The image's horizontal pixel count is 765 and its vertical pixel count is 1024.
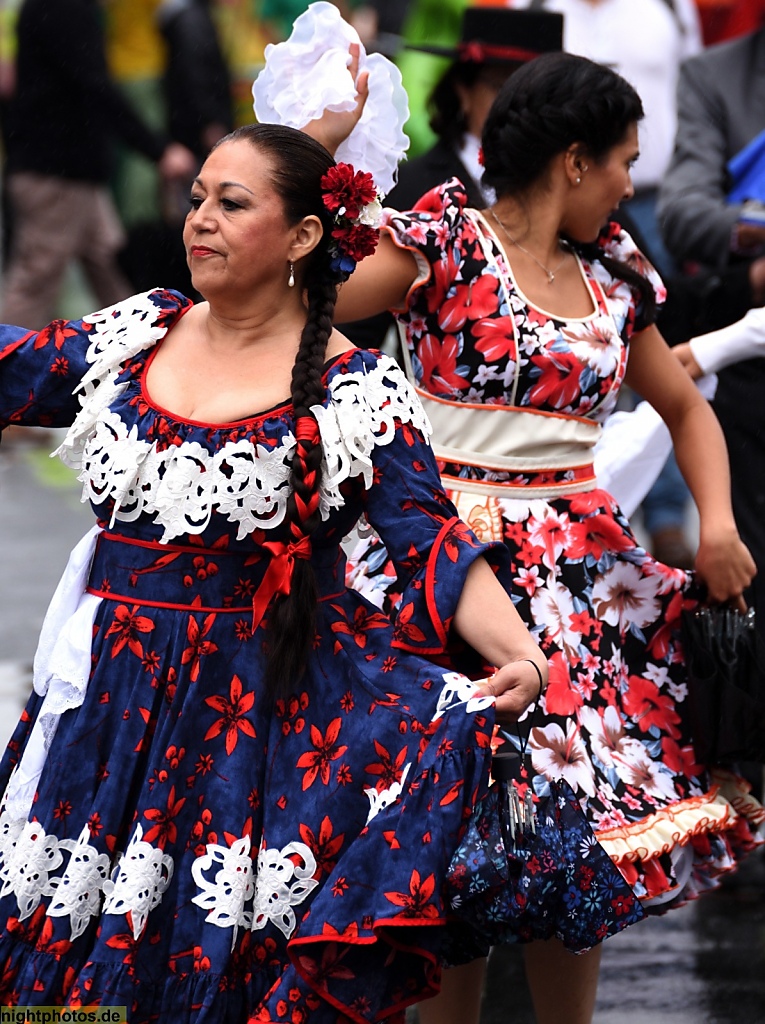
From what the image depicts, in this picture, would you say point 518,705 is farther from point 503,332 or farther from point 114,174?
point 114,174

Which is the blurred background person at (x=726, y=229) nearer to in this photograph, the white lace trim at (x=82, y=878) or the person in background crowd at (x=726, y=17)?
the white lace trim at (x=82, y=878)

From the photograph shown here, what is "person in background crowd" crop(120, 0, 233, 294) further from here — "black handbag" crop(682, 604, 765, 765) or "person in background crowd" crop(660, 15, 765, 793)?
"black handbag" crop(682, 604, 765, 765)

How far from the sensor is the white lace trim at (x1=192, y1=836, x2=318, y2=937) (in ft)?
9.82

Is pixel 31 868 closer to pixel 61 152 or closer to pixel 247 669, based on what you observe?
pixel 247 669

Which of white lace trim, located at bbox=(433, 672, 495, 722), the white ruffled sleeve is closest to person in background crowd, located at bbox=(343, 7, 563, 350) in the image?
the white ruffled sleeve

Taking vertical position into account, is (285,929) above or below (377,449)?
below

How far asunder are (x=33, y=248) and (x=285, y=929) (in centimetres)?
755

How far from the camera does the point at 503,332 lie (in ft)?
12.5

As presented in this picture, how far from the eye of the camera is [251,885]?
303cm

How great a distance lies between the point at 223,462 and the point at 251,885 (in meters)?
0.70

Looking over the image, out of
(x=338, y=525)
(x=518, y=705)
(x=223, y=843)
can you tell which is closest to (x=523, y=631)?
(x=518, y=705)

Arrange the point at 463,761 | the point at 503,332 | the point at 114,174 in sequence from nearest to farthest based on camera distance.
Answer: 1. the point at 463,761
2. the point at 503,332
3. the point at 114,174

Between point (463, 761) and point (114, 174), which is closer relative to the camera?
point (463, 761)

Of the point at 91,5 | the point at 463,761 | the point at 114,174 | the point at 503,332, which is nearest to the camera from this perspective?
the point at 463,761
